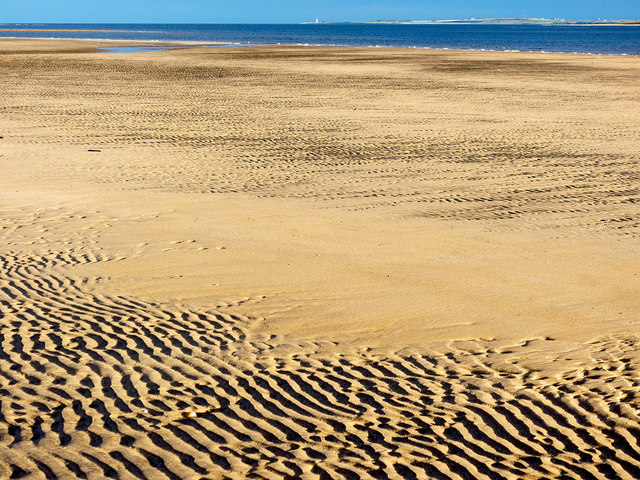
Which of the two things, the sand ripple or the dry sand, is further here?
the dry sand

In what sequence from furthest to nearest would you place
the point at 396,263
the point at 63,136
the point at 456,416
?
the point at 63,136 → the point at 396,263 → the point at 456,416

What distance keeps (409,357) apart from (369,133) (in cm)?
1158

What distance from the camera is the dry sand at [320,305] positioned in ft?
14.8

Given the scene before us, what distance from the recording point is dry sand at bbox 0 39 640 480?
452 cm

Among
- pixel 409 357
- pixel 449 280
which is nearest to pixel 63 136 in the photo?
pixel 449 280

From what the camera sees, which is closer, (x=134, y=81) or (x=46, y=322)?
(x=46, y=322)

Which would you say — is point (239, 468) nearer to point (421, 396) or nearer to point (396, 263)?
point (421, 396)

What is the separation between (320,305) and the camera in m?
6.96

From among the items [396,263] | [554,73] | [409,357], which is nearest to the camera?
[409,357]

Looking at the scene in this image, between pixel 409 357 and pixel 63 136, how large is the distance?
1276 cm

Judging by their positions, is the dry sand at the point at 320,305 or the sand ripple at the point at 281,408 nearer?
the sand ripple at the point at 281,408

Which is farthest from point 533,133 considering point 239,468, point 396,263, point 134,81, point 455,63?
point 455,63

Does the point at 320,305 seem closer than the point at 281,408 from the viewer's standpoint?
No

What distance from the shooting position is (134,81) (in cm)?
3041
